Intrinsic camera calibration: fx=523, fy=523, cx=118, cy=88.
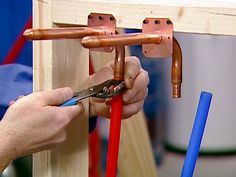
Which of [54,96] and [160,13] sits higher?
[160,13]

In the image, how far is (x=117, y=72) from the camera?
69cm

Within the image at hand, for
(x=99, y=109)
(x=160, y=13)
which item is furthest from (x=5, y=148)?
(x=160, y=13)

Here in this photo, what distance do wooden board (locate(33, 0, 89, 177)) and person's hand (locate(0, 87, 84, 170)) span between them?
0.17 ft

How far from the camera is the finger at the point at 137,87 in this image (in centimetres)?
74

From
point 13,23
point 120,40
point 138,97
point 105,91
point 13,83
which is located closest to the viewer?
point 120,40

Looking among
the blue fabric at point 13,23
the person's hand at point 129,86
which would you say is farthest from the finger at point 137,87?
the blue fabric at point 13,23

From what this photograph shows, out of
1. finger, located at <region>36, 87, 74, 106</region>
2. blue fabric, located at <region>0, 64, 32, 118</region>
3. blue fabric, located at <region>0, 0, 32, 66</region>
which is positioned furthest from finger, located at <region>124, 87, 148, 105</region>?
blue fabric, located at <region>0, 0, 32, 66</region>

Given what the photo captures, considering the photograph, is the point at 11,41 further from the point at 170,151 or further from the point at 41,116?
the point at 41,116

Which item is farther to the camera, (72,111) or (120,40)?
(72,111)

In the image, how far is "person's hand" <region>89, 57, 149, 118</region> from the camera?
0.73 metres

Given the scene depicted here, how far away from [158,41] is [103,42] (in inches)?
3.3

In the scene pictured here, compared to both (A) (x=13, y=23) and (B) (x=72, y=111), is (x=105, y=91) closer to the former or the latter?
(B) (x=72, y=111)

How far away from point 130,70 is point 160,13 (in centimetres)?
13

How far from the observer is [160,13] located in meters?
0.62
